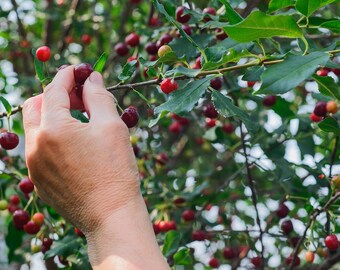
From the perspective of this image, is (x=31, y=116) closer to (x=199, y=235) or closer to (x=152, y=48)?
(x=152, y=48)

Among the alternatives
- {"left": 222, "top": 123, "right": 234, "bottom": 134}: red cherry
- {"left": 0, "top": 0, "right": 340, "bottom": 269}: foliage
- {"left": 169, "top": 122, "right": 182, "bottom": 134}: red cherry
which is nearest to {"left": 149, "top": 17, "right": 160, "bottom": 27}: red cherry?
{"left": 0, "top": 0, "right": 340, "bottom": 269}: foliage

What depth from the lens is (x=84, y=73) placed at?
1.47m

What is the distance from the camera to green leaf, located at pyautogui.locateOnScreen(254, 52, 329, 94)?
125 cm

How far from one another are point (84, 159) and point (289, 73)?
18.3 inches

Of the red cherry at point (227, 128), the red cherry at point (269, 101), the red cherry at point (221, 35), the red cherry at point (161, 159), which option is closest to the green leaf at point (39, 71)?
the red cherry at point (221, 35)

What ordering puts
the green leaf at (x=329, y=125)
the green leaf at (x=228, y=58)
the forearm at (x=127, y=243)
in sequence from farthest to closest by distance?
the green leaf at (x=329, y=125) < the green leaf at (x=228, y=58) < the forearm at (x=127, y=243)

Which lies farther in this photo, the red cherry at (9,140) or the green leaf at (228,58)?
the red cherry at (9,140)

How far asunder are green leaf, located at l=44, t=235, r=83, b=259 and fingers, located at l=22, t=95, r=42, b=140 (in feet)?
2.65

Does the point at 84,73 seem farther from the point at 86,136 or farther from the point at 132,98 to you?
the point at 132,98

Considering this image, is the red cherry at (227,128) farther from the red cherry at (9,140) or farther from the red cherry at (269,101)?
the red cherry at (9,140)

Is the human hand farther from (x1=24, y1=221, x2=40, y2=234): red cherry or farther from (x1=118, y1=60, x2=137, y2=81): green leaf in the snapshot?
(x1=24, y1=221, x2=40, y2=234): red cherry

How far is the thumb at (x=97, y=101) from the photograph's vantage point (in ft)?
4.39

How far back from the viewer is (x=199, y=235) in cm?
244

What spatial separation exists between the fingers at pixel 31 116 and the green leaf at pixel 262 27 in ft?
1.52
